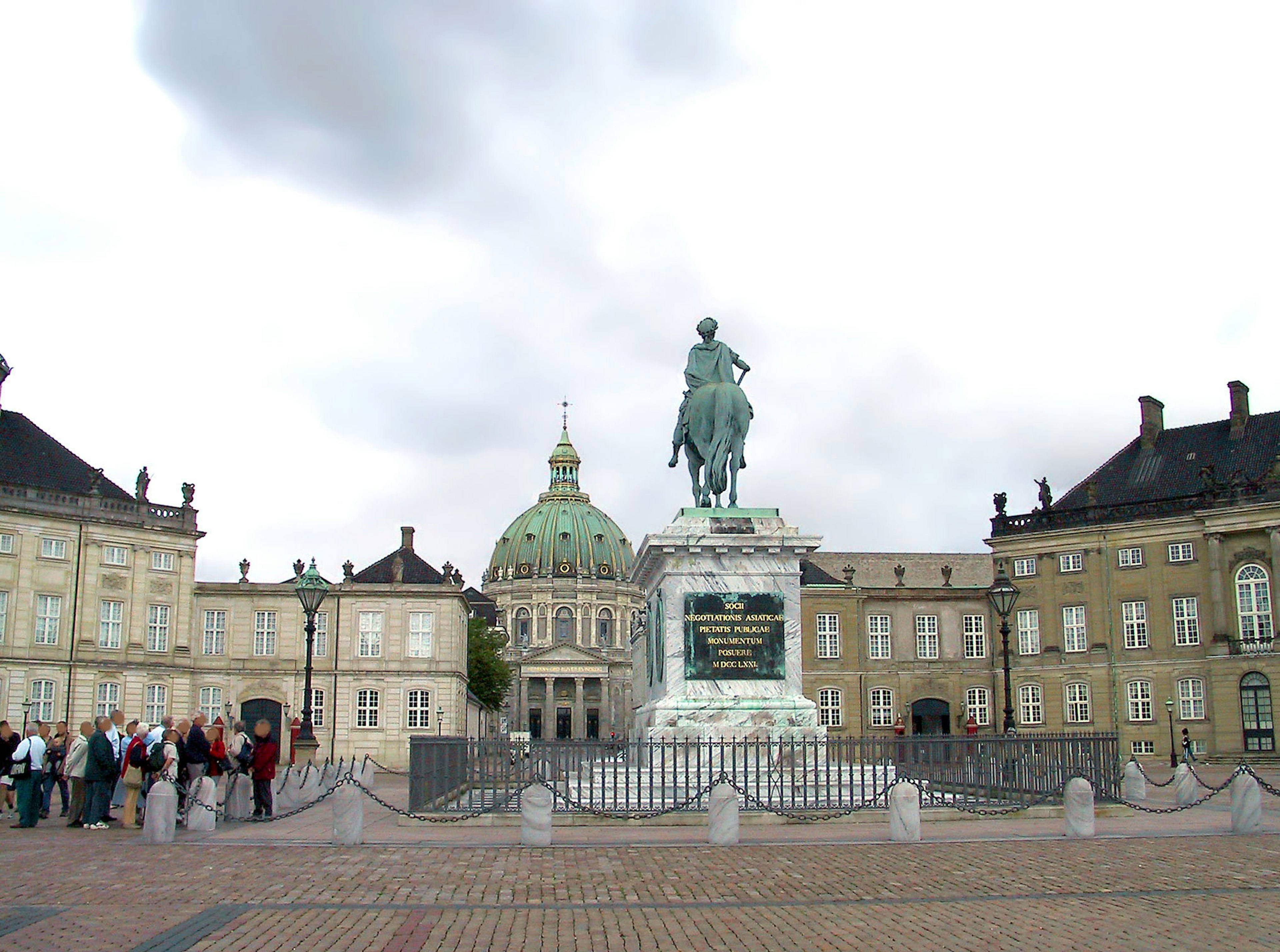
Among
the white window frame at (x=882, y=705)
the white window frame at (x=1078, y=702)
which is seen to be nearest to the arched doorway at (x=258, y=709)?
the white window frame at (x=882, y=705)

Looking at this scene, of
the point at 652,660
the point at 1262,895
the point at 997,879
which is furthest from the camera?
the point at 652,660

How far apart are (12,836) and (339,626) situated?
165ft

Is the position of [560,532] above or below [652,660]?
above

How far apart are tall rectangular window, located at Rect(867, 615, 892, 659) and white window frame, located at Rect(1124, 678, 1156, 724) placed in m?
12.5

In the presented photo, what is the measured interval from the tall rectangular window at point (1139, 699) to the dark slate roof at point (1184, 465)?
8.47m

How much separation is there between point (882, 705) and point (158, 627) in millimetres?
36620

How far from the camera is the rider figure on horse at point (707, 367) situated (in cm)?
2505

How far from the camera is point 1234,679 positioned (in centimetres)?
5800

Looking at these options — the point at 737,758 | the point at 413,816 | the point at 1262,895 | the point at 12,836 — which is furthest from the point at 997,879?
the point at 12,836

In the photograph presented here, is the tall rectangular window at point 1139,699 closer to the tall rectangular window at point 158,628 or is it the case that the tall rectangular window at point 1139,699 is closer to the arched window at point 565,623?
the tall rectangular window at point 158,628

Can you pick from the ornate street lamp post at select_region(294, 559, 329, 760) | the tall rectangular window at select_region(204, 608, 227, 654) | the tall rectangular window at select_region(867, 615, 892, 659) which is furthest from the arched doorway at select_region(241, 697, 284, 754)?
the ornate street lamp post at select_region(294, 559, 329, 760)

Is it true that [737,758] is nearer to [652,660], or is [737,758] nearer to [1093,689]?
[652,660]

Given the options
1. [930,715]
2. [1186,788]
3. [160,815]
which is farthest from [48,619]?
[1186,788]

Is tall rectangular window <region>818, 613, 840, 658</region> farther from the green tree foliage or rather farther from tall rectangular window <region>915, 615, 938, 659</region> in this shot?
the green tree foliage
